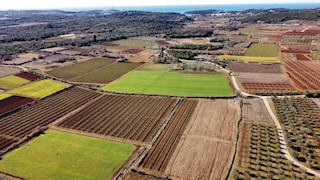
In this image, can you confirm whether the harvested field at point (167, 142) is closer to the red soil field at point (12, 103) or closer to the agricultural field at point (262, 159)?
the agricultural field at point (262, 159)

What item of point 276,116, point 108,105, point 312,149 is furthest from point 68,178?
point 276,116

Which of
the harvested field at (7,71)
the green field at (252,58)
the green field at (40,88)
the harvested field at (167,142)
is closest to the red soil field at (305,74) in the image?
the green field at (252,58)

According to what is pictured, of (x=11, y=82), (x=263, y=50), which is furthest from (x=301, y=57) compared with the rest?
(x=11, y=82)

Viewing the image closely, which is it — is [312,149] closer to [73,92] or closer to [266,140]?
[266,140]

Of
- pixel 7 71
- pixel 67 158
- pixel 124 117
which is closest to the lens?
pixel 67 158

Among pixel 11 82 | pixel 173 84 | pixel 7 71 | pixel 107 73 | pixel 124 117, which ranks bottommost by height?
pixel 124 117

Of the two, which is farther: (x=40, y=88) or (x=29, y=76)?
(x=29, y=76)

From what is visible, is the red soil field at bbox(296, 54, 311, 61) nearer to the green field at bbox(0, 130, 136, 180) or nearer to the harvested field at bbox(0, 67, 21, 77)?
the green field at bbox(0, 130, 136, 180)

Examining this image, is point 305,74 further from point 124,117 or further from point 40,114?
point 40,114
